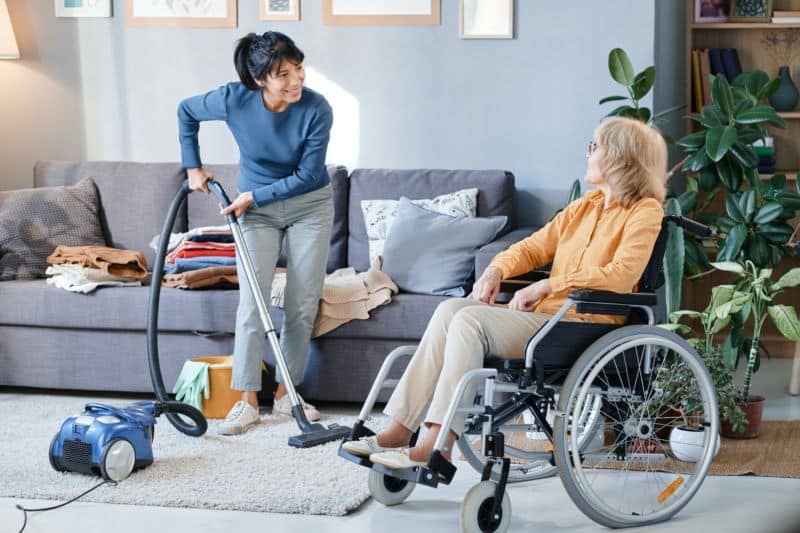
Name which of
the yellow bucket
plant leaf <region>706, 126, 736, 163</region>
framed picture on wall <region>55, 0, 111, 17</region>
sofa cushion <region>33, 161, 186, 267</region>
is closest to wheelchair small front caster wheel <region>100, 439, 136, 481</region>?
the yellow bucket

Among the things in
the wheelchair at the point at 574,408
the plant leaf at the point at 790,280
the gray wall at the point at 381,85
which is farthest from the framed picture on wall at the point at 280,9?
the plant leaf at the point at 790,280

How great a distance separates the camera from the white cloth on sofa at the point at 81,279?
12.2 feet

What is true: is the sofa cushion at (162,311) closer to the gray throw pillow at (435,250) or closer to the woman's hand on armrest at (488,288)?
the gray throw pillow at (435,250)

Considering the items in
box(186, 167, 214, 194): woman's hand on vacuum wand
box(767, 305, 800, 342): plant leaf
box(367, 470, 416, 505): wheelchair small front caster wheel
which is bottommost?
box(367, 470, 416, 505): wheelchair small front caster wheel

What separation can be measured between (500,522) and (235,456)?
1.03 m

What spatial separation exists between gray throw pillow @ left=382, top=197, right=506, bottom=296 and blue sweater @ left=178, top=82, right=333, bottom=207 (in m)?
0.48

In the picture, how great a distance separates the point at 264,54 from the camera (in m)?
3.12

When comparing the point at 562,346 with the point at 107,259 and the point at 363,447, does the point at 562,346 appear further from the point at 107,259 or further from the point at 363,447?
the point at 107,259

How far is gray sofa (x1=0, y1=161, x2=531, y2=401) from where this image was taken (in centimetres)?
354

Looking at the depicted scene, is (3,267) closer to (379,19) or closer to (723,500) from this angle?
(379,19)

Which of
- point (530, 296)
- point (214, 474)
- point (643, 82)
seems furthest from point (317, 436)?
point (643, 82)

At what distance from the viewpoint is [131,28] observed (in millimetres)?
4488

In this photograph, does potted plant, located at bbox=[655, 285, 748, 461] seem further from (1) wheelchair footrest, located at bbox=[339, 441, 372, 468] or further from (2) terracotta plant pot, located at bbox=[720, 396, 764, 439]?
(1) wheelchair footrest, located at bbox=[339, 441, 372, 468]

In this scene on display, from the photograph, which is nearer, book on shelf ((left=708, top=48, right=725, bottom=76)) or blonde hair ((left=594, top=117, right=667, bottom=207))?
blonde hair ((left=594, top=117, right=667, bottom=207))
